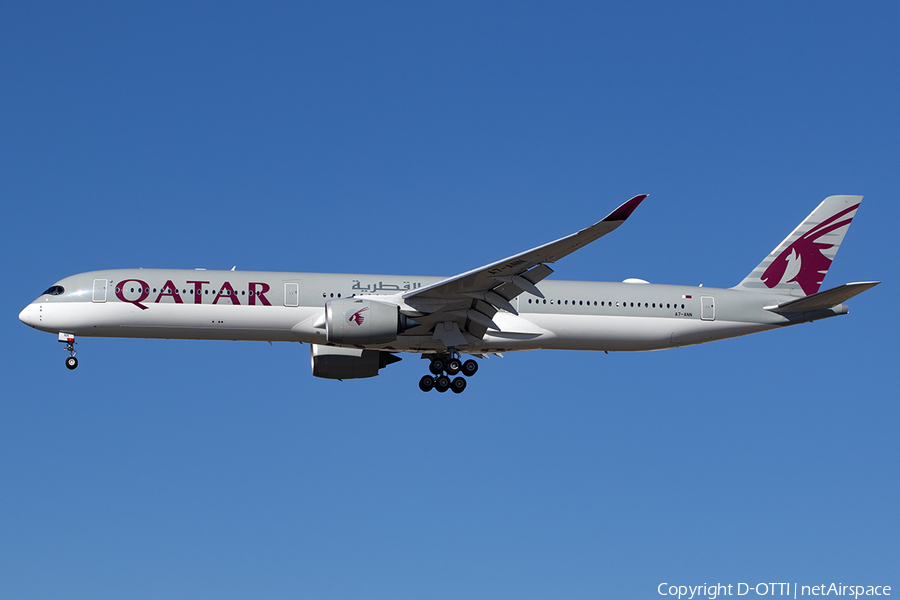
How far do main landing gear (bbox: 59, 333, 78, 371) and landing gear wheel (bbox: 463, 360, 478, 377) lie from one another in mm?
12581

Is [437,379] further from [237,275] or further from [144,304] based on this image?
[144,304]

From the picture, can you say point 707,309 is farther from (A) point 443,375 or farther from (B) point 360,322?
(B) point 360,322

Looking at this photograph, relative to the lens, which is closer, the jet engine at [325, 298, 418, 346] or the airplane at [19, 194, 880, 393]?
the jet engine at [325, 298, 418, 346]

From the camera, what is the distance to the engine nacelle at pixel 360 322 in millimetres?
30116

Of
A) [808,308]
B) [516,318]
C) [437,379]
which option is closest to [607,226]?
[516,318]

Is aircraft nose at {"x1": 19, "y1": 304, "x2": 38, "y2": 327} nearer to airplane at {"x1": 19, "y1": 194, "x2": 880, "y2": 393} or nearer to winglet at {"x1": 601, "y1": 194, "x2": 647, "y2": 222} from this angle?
airplane at {"x1": 19, "y1": 194, "x2": 880, "y2": 393}

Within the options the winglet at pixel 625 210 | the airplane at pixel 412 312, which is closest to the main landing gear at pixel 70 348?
the airplane at pixel 412 312

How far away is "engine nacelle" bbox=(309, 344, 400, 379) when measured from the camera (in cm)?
3434

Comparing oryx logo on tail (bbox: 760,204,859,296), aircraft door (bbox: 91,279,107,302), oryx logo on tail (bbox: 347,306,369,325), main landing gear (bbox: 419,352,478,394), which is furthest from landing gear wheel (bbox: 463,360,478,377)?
aircraft door (bbox: 91,279,107,302)

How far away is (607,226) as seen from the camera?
83.8 ft

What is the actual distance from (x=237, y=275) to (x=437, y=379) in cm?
729

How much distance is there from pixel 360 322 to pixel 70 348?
32.5 ft

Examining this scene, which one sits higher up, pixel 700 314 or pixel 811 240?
pixel 811 240

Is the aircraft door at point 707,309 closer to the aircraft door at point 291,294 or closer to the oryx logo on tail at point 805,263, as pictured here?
the oryx logo on tail at point 805,263
